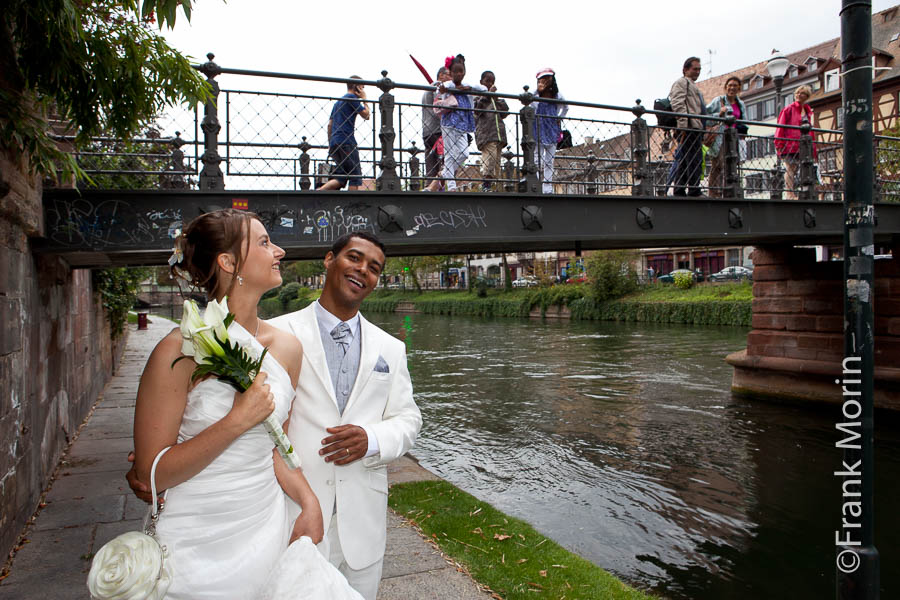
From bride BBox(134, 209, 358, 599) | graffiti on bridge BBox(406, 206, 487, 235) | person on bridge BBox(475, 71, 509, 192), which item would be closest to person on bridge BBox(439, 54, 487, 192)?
person on bridge BBox(475, 71, 509, 192)

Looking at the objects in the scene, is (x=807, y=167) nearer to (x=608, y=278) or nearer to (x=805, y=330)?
(x=805, y=330)

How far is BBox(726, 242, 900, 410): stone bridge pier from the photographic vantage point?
13422 millimetres

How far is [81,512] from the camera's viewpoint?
5.74 m

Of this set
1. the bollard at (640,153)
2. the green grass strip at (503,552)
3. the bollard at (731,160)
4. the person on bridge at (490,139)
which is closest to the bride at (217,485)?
the green grass strip at (503,552)

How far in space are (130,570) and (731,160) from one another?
9381 millimetres

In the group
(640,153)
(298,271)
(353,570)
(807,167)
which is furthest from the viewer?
(298,271)

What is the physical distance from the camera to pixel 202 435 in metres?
1.89

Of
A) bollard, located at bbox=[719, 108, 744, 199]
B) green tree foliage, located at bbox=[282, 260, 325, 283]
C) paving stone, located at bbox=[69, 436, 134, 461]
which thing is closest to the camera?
paving stone, located at bbox=[69, 436, 134, 461]

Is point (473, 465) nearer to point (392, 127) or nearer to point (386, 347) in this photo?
point (392, 127)

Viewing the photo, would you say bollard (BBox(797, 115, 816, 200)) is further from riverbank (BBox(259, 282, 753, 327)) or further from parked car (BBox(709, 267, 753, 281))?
parked car (BBox(709, 267, 753, 281))

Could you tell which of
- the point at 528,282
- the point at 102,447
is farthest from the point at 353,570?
the point at 528,282

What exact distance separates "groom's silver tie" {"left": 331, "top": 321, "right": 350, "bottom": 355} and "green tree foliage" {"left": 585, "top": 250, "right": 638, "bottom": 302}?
37.9m

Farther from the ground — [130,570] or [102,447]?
[130,570]

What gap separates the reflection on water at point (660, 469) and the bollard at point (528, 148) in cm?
390
